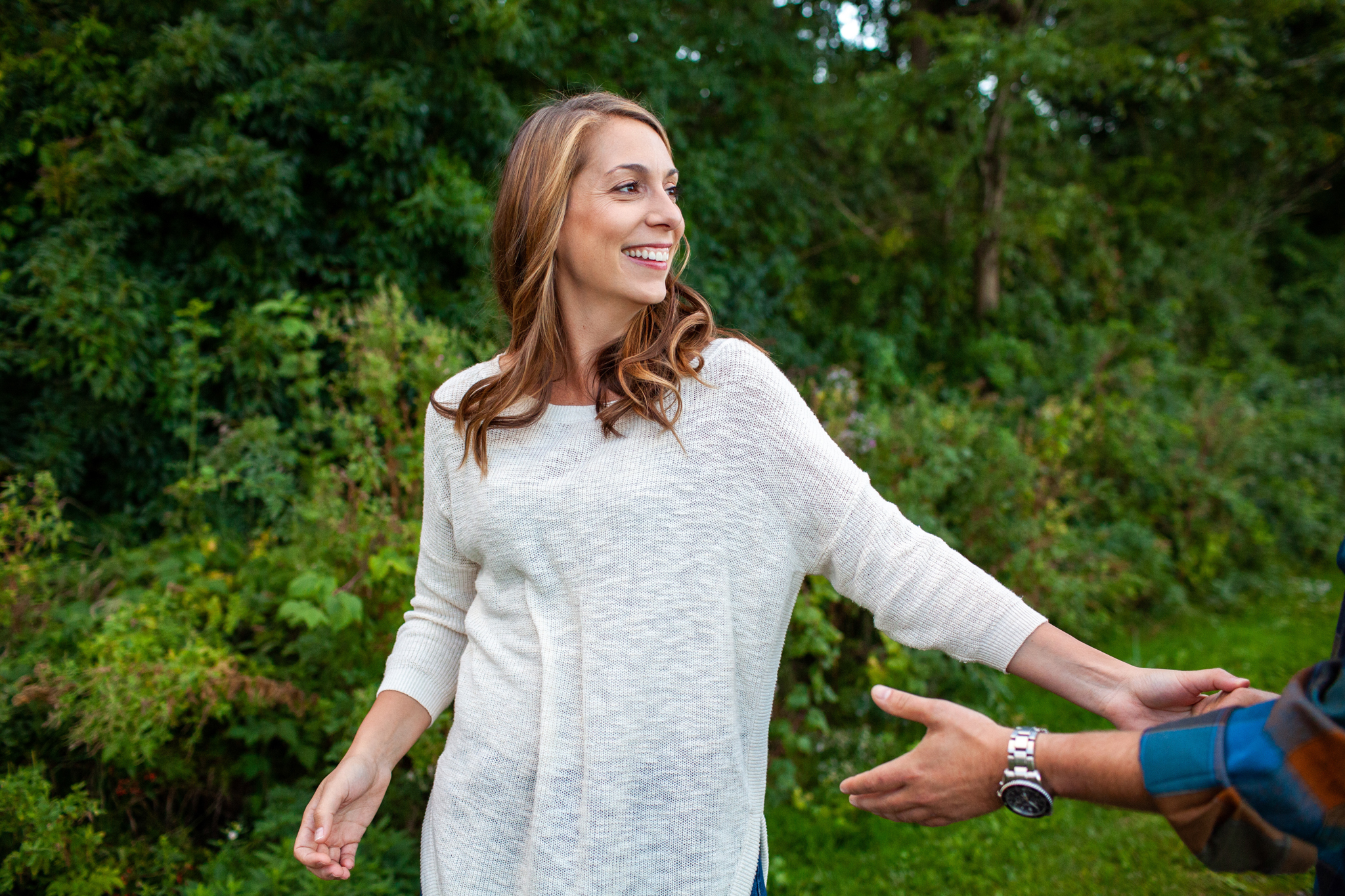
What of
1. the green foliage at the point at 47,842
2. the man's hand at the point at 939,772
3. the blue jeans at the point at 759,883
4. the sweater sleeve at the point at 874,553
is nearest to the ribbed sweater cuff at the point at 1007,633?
the sweater sleeve at the point at 874,553

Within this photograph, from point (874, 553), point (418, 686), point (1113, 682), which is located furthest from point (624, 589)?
point (1113, 682)

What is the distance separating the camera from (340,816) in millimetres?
1454

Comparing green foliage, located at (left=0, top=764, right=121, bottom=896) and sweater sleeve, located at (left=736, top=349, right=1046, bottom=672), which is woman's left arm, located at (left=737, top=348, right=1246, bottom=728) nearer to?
sweater sleeve, located at (left=736, top=349, right=1046, bottom=672)

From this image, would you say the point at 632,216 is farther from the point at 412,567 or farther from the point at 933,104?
the point at 933,104

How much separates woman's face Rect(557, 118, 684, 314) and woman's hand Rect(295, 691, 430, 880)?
859 millimetres

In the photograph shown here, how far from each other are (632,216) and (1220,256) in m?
12.9

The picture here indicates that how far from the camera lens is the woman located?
1.31 metres

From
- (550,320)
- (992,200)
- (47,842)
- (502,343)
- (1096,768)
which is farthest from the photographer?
(992,200)

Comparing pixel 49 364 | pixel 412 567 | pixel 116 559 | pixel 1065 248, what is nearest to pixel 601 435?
pixel 412 567

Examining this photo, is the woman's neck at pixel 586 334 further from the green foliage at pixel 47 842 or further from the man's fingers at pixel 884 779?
the green foliage at pixel 47 842

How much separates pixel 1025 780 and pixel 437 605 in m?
1.05

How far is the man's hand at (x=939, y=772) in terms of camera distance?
1106 millimetres

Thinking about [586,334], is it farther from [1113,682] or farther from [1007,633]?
[1113,682]

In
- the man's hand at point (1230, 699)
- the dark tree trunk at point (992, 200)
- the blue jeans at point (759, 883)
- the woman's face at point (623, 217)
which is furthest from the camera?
the dark tree trunk at point (992, 200)
